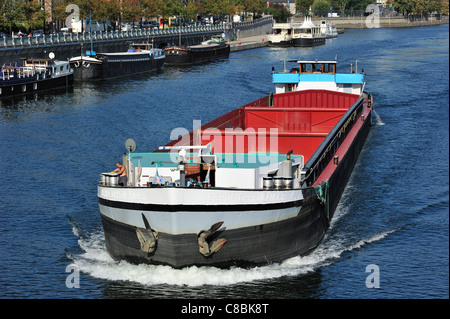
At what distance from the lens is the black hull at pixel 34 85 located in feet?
209

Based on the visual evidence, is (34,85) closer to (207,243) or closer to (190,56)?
(190,56)

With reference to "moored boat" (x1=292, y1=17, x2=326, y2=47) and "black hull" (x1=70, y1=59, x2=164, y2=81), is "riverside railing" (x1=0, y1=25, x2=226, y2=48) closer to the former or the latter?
"black hull" (x1=70, y1=59, x2=164, y2=81)

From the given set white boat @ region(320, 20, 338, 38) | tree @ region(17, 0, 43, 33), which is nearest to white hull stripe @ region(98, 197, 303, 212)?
tree @ region(17, 0, 43, 33)

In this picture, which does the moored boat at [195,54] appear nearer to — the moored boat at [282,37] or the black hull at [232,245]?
the moored boat at [282,37]

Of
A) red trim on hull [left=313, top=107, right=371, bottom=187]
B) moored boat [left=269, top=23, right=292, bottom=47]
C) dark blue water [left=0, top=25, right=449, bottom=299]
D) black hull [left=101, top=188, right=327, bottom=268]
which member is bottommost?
dark blue water [left=0, top=25, right=449, bottom=299]

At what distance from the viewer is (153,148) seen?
140ft

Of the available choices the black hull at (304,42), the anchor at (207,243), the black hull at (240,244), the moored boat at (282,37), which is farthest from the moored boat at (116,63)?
the anchor at (207,243)

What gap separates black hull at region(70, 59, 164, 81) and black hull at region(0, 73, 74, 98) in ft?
14.9

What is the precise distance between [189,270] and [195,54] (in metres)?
80.3

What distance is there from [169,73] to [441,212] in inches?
2393

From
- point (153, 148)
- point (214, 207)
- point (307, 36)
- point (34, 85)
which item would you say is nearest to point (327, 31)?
point (307, 36)

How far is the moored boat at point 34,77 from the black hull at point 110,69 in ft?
12.6

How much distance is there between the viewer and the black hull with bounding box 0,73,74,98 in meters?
63.6
